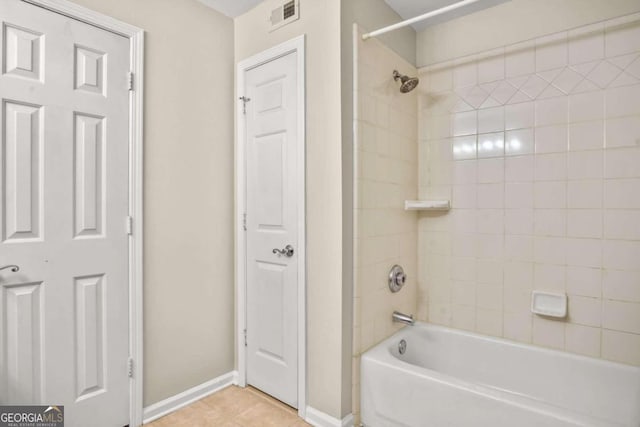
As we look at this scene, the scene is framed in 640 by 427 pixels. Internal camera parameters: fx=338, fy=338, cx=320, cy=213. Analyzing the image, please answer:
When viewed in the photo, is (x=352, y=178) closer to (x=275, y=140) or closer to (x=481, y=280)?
(x=275, y=140)

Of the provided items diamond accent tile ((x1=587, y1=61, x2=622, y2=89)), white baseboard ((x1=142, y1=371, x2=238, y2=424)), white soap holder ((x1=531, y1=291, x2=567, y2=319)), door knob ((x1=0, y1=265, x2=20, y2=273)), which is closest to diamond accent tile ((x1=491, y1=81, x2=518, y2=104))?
diamond accent tile ((x1=587, y1=61, x2=622, y2=89))

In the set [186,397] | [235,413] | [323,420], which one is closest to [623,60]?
[323,420]

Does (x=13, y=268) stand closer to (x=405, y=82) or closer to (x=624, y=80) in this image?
(x=405, y=82)

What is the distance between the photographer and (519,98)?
204 cm

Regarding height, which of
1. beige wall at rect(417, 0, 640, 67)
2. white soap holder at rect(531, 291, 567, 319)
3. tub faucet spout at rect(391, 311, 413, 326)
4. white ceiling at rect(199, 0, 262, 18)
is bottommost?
tub faucet spout at rect(391, 311, 413, 326)

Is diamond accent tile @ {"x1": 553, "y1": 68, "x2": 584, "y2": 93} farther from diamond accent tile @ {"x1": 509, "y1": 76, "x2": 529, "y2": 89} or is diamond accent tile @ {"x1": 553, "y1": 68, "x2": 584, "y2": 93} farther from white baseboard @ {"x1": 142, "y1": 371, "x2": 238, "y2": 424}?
white baseboard @ {"x1": 142, "y1": 371, "x2": 238, "y2": 424}

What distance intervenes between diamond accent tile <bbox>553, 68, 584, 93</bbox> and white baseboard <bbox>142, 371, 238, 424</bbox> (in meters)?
2.66

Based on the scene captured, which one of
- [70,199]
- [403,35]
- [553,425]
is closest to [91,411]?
[70,199]

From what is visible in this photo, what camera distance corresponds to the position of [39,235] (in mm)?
1543

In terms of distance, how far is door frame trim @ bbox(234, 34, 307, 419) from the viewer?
1914 mm

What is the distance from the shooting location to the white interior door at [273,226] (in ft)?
6.49

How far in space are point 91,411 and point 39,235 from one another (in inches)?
35.9

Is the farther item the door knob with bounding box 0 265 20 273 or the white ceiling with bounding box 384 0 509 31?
the white ceiling with bounding box 384 0 509 31

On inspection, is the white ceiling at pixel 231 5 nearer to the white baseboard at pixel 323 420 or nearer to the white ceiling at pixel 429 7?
the white ceiling at pixel 429 7
